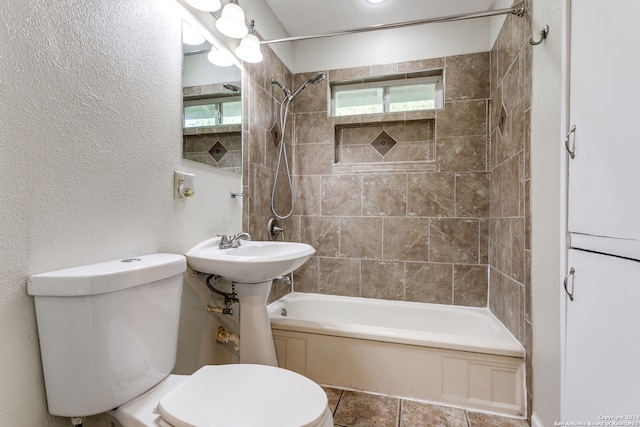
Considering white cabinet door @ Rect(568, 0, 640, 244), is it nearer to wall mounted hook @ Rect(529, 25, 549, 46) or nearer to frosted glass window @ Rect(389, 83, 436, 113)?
wall mounted hook @ Rect(529, 25, 549, 46)

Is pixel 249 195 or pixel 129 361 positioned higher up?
pixel 249 195

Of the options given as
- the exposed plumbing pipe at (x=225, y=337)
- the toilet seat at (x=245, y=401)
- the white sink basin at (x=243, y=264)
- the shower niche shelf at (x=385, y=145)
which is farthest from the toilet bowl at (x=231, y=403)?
the shower niche shelf at (x=385, y=145)

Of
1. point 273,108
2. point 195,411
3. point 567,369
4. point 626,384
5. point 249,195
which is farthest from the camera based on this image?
point 273,108

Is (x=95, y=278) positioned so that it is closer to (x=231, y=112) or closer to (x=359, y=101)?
(x=231, y=112)

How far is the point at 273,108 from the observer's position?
2.08 meters

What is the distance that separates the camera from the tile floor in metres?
1.37

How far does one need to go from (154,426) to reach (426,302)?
6.03ft

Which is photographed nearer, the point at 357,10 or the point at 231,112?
the point at 231,112

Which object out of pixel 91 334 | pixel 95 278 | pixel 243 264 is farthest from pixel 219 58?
pixel 91 334

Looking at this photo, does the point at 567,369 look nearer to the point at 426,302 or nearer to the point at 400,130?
the point at 426,302

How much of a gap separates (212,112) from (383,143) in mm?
1308

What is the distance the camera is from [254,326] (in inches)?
52.5

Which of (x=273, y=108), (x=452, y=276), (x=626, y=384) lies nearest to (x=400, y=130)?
(x=273, y=108)

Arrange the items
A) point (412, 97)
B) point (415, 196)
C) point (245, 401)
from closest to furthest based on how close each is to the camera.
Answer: point (245, 401) < point (415, 196) < point (412, 97)
